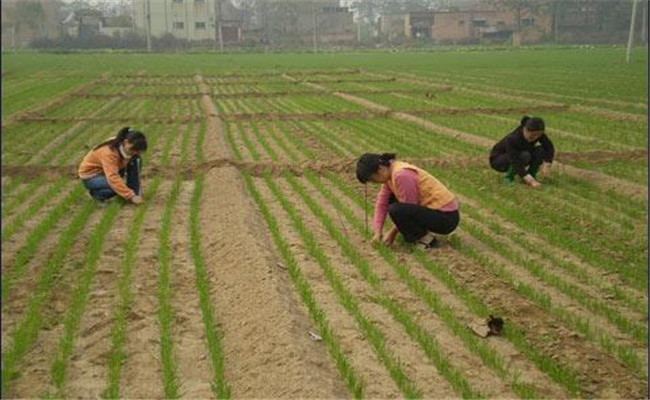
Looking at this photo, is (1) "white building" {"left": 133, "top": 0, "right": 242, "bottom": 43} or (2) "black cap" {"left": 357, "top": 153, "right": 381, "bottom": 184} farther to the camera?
(1) "white building" {"left": 133, "top": 0, "right": 242, "bottom": 43}

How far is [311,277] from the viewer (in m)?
5.87

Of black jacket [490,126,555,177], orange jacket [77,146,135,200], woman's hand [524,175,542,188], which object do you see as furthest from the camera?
woman's hand [524,175,542,188]

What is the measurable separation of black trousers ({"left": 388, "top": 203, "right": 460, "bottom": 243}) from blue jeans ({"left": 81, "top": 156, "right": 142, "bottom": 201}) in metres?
3.34

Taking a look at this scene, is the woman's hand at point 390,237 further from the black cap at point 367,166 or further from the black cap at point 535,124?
the black cap at point 535,124

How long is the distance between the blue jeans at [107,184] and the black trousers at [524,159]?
444cm

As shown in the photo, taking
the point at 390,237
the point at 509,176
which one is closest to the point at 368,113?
the point at 509,176

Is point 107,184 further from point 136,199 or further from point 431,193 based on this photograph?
point 431,193

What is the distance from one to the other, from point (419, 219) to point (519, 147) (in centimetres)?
307

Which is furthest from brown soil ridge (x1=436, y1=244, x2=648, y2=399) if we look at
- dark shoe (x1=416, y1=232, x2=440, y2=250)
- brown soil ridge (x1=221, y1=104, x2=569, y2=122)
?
brown soil ridge (x1=221, y1=104, x2=569, y2=122)

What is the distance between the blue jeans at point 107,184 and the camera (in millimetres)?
8250

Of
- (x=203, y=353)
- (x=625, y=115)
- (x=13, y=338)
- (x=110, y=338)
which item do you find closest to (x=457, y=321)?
(x=203, y=353)

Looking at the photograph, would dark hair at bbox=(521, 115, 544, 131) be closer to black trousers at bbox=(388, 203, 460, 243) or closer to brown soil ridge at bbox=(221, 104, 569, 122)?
black trousers at bbox=(388, 203, 460, 243)

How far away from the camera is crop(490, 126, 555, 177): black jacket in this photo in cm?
874

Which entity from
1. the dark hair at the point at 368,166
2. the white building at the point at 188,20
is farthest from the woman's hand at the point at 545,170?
the white building at the point at 188,20
